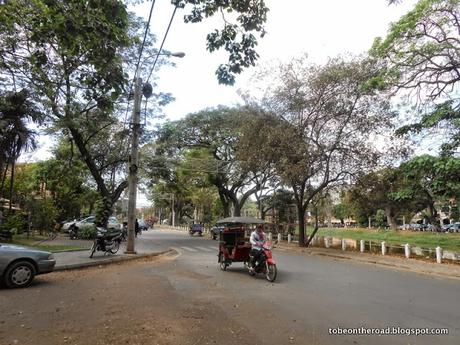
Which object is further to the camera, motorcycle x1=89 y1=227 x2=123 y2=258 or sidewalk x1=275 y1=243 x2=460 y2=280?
motorcycle x1=89 y1=227 x2=123 y2=258

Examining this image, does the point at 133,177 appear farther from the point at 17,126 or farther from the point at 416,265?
the point at 416,265

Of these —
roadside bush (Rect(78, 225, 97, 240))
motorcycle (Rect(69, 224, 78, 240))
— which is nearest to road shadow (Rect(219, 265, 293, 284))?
roadside bush (Rect(78, 225, 97, 240))

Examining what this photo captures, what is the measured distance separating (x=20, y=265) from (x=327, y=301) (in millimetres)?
7017

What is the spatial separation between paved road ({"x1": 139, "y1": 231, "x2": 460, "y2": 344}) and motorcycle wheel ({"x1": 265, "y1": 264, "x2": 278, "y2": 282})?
0.21 m

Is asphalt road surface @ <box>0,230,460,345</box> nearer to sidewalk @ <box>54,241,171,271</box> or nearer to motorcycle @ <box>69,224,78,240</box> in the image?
sidewalk @ <box>54,241,171,271</box>

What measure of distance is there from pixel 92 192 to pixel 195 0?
37081mm

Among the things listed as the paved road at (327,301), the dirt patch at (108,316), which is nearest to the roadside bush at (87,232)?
the paved road at (327,301)

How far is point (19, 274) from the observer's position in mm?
9617

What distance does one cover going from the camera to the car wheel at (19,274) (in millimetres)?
9453

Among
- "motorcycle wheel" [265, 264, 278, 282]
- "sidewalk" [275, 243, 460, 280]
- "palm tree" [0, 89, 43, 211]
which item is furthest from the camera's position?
"palm tree" [0, 89, 43, 211]

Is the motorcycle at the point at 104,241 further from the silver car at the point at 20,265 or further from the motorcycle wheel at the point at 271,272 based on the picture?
the motorcycle wheel at the point at 271,272

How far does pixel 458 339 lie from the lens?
6070 mm

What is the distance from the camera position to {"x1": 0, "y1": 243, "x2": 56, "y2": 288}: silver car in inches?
371

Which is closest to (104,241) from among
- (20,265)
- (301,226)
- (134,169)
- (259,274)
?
(134,169)
